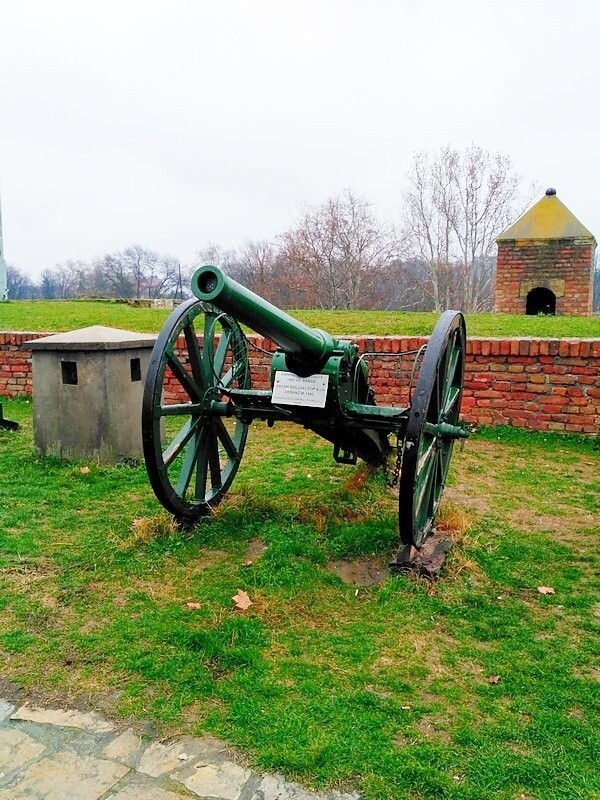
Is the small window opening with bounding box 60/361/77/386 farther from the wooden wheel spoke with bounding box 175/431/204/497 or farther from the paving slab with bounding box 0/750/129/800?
the paving slab with bounding box 0/750/129/800

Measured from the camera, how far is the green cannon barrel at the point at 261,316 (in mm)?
3225

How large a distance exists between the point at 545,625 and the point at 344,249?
29495 millimetres

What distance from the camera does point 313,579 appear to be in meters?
3.75

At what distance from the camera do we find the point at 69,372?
20.1 feet

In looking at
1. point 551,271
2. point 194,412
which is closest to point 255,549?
point 194,412

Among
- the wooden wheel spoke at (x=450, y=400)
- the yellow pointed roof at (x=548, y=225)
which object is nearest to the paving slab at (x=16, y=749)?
the wooden wheel spoke at (x=450, y=400)

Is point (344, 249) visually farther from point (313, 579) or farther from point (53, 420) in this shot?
point (313, 579)

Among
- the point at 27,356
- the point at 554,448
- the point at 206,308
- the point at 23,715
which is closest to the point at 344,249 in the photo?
the point at 27,356

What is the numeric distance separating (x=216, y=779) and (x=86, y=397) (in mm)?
4259

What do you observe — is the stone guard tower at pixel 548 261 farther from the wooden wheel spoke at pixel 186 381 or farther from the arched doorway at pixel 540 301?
the wooden wheel spoke at pixel 186 381

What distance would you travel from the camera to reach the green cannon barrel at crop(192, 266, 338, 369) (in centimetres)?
322

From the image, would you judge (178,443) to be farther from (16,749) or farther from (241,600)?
(16,749)

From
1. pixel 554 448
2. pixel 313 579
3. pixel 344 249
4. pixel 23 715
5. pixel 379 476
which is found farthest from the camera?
pixel 344 249

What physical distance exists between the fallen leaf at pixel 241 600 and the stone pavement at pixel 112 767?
962mm
